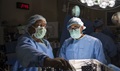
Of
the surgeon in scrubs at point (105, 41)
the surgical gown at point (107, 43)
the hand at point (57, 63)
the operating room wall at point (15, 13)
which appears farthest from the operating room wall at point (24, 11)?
the hand at point (57, 63)

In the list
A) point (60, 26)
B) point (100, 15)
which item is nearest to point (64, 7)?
point (60, 26)

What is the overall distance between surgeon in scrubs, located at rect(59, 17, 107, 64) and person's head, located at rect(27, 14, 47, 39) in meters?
0.54

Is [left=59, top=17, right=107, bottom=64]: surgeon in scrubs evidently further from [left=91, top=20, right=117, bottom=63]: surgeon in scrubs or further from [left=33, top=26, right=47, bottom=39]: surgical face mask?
[left=91, top=20, right=117, bottom=63]: surgeon in scrubs

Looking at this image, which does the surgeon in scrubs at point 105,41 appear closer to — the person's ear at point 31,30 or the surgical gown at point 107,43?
the surgical gown at point 107,43

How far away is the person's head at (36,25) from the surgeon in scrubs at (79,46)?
0.54 metres

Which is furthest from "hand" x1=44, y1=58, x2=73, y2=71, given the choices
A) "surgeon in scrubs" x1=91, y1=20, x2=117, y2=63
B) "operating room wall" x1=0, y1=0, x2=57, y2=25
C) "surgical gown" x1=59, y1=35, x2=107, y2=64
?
"operating room wall" x1=0, y1=0, x2=57, y2=25

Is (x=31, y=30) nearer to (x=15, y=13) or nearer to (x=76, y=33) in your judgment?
(x=76, y=33)

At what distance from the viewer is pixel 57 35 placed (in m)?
3.51

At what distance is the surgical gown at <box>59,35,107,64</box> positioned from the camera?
84.4 inches

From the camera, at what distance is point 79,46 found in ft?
7.29

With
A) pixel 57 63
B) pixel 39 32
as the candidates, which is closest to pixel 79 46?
pixel 39 32

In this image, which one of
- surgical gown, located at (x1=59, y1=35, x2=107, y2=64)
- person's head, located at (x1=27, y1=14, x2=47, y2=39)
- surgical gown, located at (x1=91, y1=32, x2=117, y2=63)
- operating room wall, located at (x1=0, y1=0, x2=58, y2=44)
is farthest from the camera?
operating room wall, located at (x1=0, y1=0, x2=58, y2=44)

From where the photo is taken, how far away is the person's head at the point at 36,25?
165cm

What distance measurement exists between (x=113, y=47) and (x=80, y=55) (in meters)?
0.87
